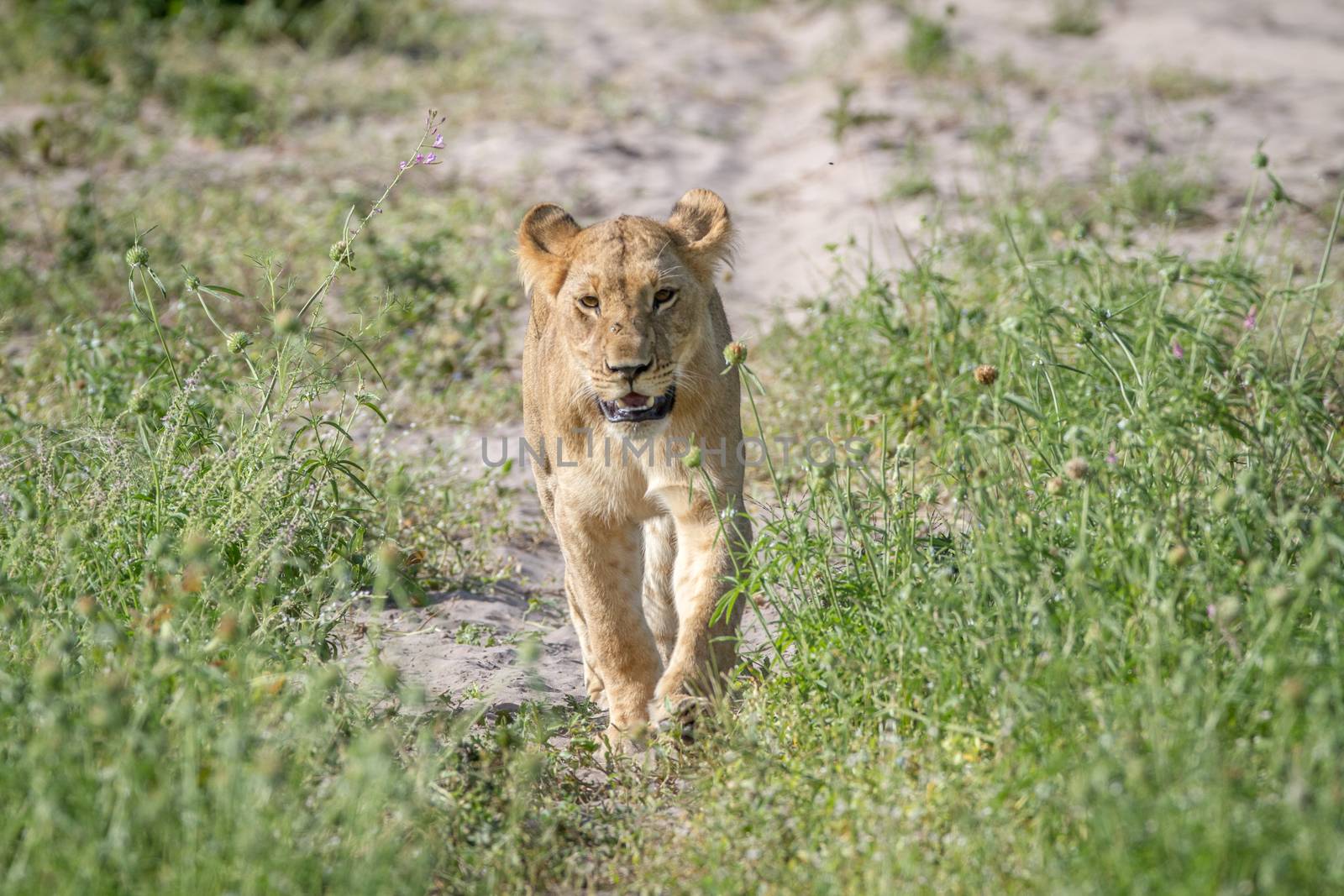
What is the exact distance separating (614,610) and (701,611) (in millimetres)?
318

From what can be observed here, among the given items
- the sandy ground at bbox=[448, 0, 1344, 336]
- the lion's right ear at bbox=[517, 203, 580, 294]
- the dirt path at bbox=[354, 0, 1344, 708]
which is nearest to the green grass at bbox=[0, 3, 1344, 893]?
the dirt path at bbox=[354, 0, 1344, 708]

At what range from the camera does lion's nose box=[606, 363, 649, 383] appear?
12.5ft

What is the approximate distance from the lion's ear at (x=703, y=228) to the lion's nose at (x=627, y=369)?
0.61 metres

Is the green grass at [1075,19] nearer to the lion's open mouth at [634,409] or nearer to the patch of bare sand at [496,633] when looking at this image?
the patch of bare sand at [496,633]

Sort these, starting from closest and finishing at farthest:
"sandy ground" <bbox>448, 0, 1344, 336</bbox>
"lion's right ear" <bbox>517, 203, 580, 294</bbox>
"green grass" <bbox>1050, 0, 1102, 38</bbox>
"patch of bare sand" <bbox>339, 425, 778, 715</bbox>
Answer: "patch of bare sand" <bbox>339, 425, 778, 715</bbox>
"lion's right ear" <bbox>517, 203, 580, 294</bbox>
"sandy ground" <bbox>448, 0, 1344, 336</bbox>
"green grass" <bbox>1050, 0, 1102, 38</bbox>

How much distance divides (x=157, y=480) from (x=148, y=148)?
23.1ft

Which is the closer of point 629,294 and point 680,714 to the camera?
point 680,714

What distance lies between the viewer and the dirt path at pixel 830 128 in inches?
285

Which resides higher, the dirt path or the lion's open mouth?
the lion's open mouth

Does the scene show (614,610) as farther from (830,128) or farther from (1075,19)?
(1075,19)

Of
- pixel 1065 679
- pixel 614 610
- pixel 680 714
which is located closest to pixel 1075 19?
pixel 614 610

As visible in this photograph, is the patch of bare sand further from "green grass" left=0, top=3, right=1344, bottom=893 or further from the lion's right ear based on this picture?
the lion's right ear

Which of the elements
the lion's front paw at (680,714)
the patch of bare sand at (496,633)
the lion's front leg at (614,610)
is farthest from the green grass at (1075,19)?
the lion's front paw at (680,714)

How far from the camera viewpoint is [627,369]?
3809 mm
